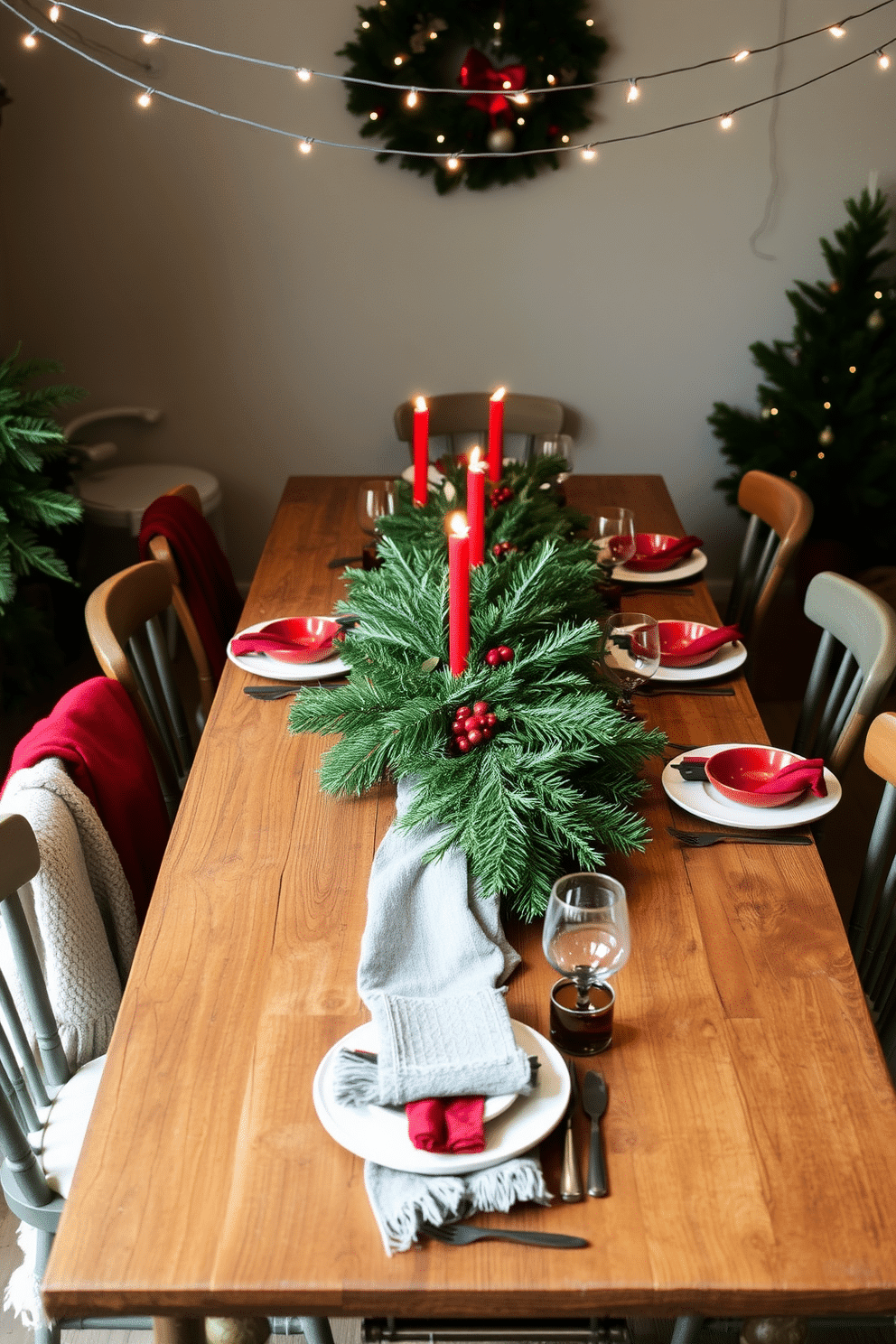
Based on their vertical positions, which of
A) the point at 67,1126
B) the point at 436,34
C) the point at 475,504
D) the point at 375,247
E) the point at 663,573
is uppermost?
the point at 436,34

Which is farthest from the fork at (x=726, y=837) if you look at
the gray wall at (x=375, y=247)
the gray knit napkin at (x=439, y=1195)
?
the gray wall at (x=375, y=247)

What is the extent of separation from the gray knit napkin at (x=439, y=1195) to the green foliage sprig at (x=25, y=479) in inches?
72.6

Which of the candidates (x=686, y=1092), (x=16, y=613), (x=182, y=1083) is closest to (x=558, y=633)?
(x=686, y=1092)

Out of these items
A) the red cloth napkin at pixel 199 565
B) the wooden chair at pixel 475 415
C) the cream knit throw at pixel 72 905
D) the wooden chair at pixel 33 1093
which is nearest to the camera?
the wooden chair at pixel 33 1093

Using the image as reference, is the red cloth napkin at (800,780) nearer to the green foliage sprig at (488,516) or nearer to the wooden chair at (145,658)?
the green foliage sprig at (488,516)

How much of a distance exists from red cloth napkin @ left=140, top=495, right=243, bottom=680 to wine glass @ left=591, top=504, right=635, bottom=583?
78cm

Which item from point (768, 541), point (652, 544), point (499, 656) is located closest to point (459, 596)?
point (499, 656)

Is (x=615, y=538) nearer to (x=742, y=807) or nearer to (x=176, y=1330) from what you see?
(x=742, y=807)

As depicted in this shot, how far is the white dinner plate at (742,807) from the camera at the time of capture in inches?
55.2

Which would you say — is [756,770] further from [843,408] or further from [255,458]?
[255,458]

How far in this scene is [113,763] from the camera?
1524 millimetres

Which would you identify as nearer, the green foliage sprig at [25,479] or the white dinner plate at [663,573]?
the white dinner plate at [663,573]

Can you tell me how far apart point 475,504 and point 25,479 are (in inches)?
62.9

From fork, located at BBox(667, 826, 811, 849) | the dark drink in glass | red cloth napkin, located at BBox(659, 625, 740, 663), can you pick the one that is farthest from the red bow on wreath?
the dark drink in glass
